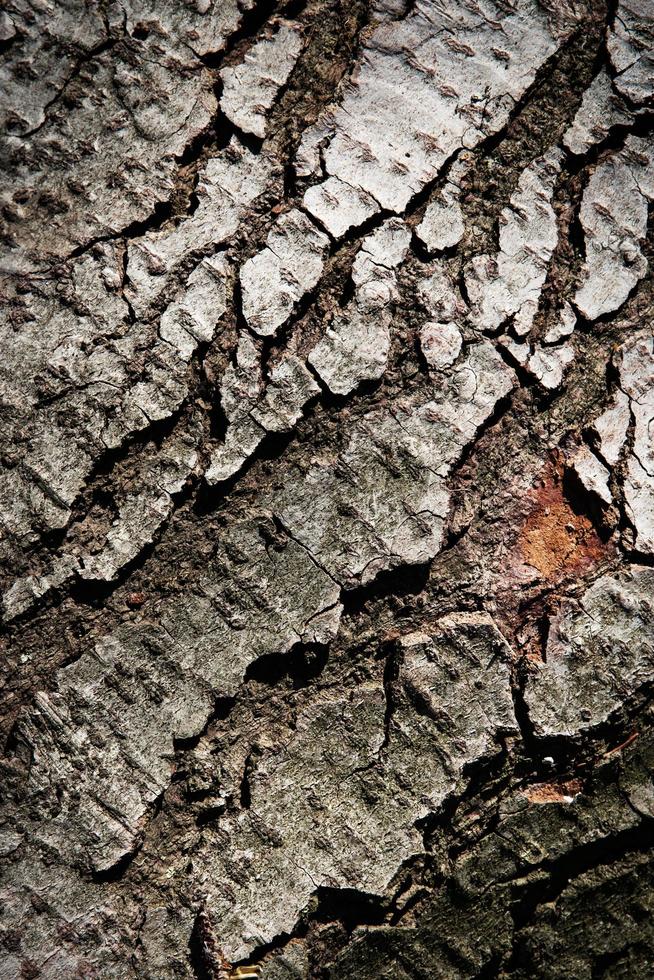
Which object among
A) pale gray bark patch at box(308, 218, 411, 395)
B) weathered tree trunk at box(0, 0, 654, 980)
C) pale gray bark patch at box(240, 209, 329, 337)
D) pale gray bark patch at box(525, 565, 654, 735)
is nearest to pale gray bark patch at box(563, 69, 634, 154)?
weathered tree trunk at box(0, 0, 654, 980)

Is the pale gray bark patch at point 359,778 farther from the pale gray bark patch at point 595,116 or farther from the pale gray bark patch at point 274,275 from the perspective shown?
the pale gray bark patch at point 595,116

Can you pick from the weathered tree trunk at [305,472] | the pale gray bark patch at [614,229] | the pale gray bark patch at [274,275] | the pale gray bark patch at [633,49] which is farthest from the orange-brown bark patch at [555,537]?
the pale gray bark patch at [633,49]

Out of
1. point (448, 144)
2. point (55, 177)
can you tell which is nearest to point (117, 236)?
point (55, 177)

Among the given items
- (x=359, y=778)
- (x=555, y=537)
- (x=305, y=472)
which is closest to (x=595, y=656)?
(x=555, y=537)

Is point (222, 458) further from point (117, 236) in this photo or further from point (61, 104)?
point (61, 104)

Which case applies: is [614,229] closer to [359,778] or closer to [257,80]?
[257,80]

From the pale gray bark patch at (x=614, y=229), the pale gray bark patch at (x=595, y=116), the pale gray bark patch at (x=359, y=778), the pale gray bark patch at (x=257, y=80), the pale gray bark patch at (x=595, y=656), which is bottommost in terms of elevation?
the pale gray bark patch at (x=359, y=778)

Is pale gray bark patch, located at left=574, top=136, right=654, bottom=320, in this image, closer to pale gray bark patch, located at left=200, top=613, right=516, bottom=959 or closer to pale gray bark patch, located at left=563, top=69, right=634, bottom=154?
pale gray bark patch, located at left=563, top=69, right=634, bottom=154

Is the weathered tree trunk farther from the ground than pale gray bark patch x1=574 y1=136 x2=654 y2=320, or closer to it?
closer to it
